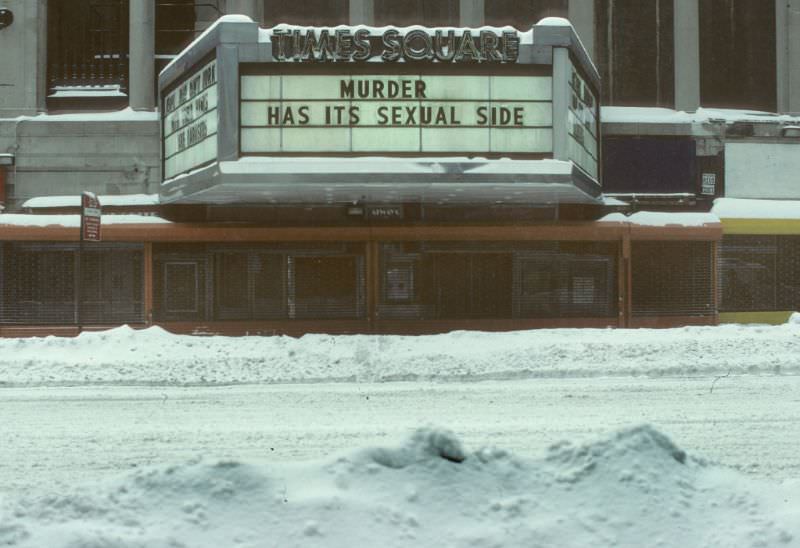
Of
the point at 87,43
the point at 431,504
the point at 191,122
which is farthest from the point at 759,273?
the point at 431,504

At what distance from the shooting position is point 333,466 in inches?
199

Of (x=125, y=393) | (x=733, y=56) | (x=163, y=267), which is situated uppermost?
(x=733, y=56)

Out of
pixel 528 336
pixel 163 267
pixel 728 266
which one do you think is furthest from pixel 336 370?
pixel 728 266

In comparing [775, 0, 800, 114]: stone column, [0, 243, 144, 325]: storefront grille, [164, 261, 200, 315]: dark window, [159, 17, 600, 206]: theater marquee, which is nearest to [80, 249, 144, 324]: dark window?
[0, 243, 144, 325]: storefront grille

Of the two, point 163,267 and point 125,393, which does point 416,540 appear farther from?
point 163,267

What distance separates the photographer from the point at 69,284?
19.7 m

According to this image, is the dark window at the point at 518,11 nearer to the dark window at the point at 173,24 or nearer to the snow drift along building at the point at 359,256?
the snow drift along building at the point at 359,256

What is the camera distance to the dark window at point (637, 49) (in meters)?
21.7

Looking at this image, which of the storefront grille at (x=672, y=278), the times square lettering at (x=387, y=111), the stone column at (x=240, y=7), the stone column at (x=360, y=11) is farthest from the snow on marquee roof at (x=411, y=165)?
the stone column at (x=240, y=7)

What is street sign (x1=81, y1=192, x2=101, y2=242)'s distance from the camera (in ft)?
51.3

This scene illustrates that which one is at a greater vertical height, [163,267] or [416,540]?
[163,267]

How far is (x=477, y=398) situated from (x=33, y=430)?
5.16 meters

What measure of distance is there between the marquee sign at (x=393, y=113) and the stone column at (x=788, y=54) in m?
8.88

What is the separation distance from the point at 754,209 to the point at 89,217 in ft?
50.7
